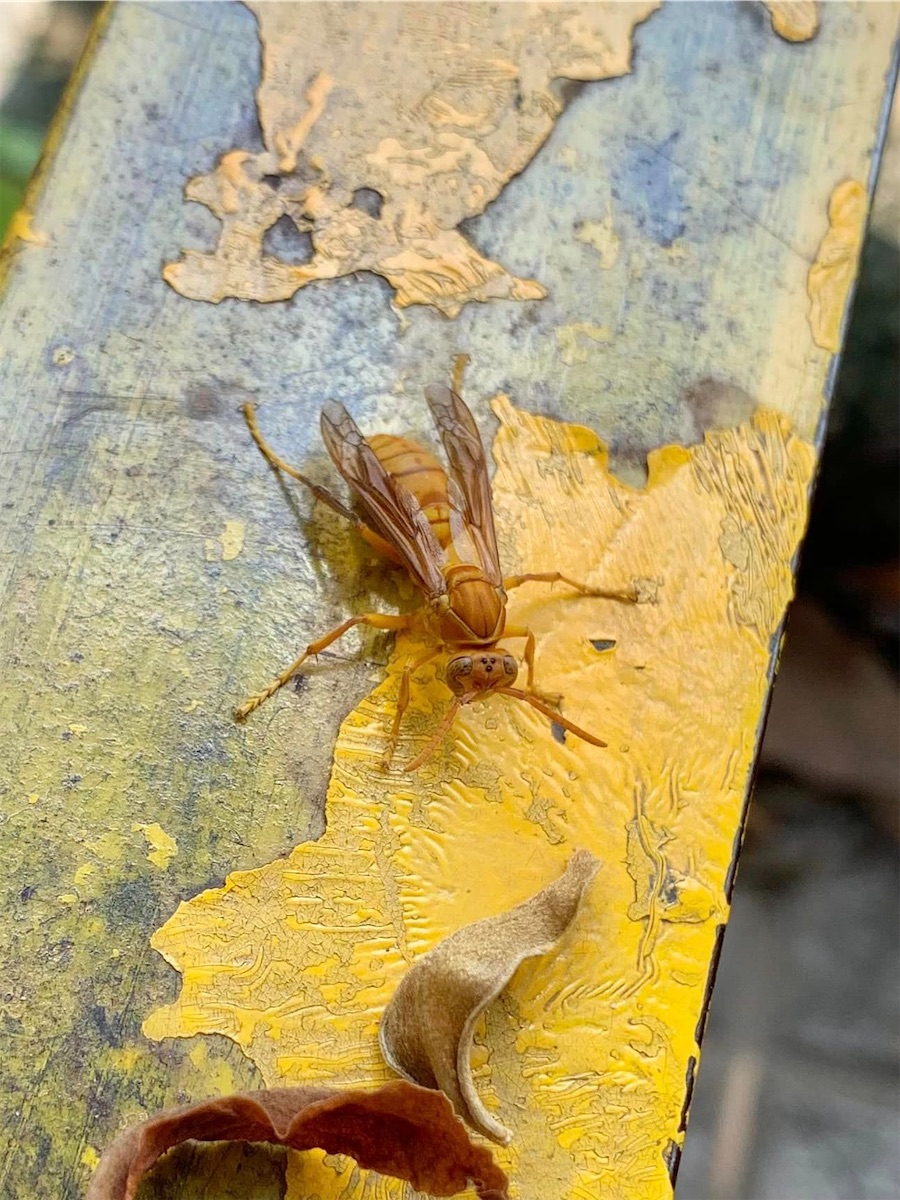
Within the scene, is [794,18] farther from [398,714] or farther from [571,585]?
[398,714]

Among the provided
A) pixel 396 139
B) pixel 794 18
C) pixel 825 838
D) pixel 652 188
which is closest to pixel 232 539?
pixel 396 139

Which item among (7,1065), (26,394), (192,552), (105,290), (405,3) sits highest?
(405,3)

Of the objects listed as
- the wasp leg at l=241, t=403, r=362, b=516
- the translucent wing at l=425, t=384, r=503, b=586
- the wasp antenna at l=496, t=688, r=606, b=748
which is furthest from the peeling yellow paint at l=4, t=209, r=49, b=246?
the wasp antenna at l=496, t=688, r=606, b=748

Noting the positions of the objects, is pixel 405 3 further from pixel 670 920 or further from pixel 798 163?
pixel 670 920

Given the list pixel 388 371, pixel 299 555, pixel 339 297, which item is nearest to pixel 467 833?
pixel 299 555

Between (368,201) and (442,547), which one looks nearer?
(442,547)

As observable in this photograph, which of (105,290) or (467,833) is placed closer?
(467,833)
